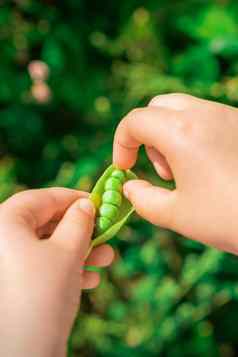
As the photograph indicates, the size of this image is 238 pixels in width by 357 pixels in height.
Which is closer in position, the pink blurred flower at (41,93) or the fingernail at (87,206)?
the fingernail at (87,206)

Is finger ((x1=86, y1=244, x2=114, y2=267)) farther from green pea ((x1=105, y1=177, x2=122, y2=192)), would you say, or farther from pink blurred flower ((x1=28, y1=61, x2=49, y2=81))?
pink blurred flower ((x1=28, y1=61, x2=49, y2=81))

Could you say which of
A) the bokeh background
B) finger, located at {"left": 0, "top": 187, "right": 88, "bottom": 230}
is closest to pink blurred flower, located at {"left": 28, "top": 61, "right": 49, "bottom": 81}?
the bokeh background

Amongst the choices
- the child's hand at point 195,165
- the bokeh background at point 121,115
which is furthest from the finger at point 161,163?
the bokeh background at point 121,115

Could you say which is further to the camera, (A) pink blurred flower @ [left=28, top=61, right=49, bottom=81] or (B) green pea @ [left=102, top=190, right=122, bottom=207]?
(A) pink blurred flower @ [left=28, top=61, right=49, bottom=81]

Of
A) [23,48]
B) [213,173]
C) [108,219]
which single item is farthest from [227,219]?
[23,48]

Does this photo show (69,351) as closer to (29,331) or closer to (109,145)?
(109,145)

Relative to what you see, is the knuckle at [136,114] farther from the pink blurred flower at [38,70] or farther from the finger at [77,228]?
A: the pink blurred flower at [38,70]

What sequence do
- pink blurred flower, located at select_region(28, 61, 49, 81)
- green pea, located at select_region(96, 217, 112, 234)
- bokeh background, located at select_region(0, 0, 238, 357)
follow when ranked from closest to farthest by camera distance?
green pea, located at select_region(96, 217, 112, 234)
bokeh background, located at select_region(0, 0, 238, 357)
pink blurred flower, located at select_region(28, 61, 49, 81)

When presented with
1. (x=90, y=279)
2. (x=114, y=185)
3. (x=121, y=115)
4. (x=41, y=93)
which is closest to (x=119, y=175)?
(x=114, y=185)
